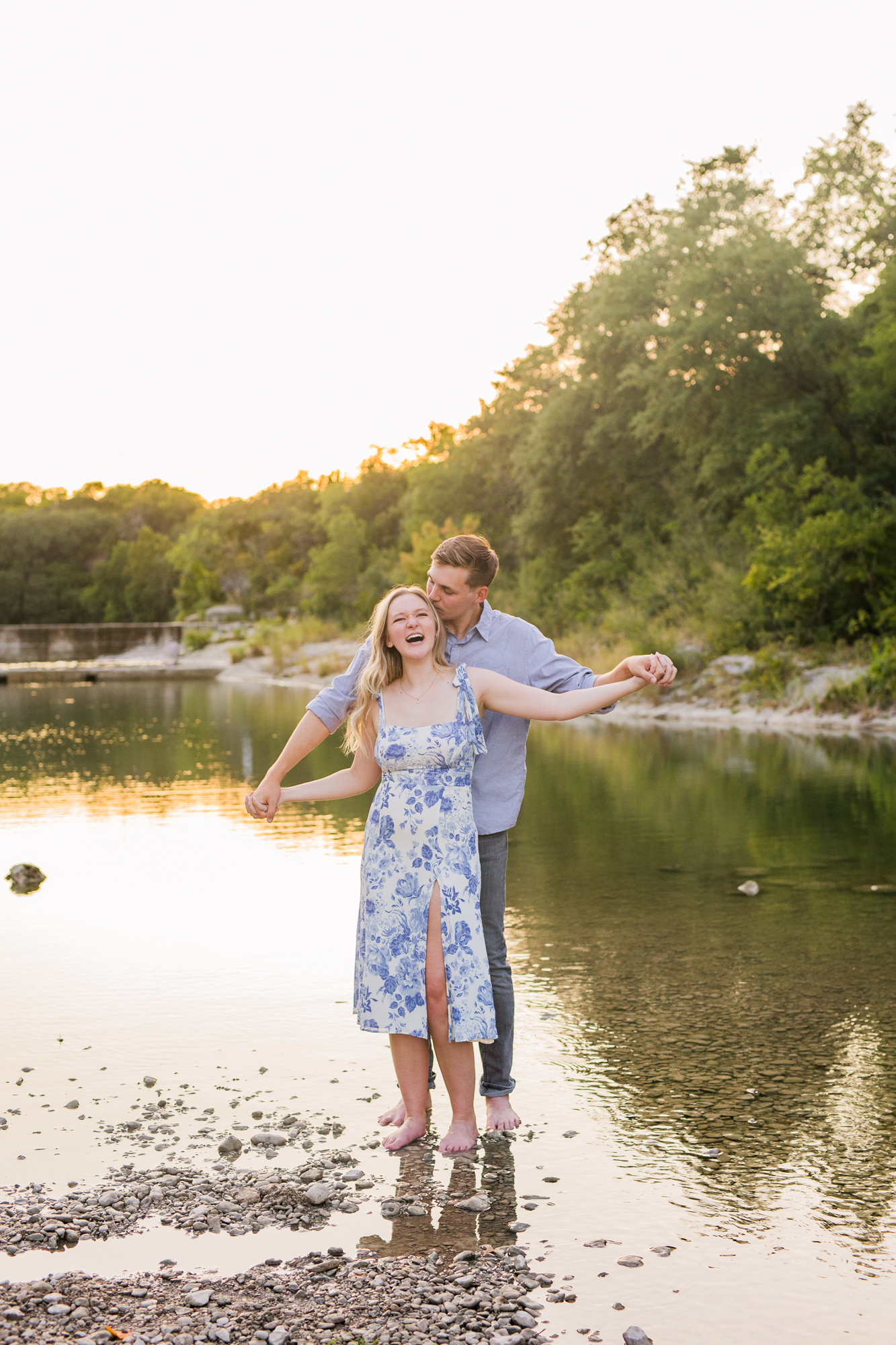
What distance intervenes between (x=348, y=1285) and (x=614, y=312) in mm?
31106

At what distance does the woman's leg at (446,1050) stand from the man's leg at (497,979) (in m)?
0.18

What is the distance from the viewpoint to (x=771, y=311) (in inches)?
1021

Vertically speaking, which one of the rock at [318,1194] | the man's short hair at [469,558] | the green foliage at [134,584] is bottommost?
the rock at [318,1194]

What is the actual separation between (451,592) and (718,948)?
3.08 metres

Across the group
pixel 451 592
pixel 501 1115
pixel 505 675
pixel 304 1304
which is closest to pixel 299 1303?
pixel 304 1304

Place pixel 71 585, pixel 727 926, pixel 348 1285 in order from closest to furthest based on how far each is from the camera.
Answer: pixel 348 1285 → pixel 727 926 → pixel 71 585

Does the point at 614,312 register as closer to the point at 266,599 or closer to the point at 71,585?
the point at 266,599

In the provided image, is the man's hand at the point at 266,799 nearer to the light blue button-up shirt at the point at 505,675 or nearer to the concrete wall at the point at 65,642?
the light blue button-up shirt at the point at 505,675

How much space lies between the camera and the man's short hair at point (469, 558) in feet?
13.9

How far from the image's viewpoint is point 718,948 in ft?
21.4

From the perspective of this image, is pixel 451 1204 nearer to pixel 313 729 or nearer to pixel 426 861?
pixel 426 861

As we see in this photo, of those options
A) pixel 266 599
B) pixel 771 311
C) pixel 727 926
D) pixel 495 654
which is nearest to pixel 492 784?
→ pixel 495 654

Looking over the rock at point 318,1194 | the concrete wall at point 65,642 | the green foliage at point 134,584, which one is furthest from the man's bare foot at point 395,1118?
the green foliage at point 134,584

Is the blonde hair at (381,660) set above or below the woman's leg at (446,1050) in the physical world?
above
